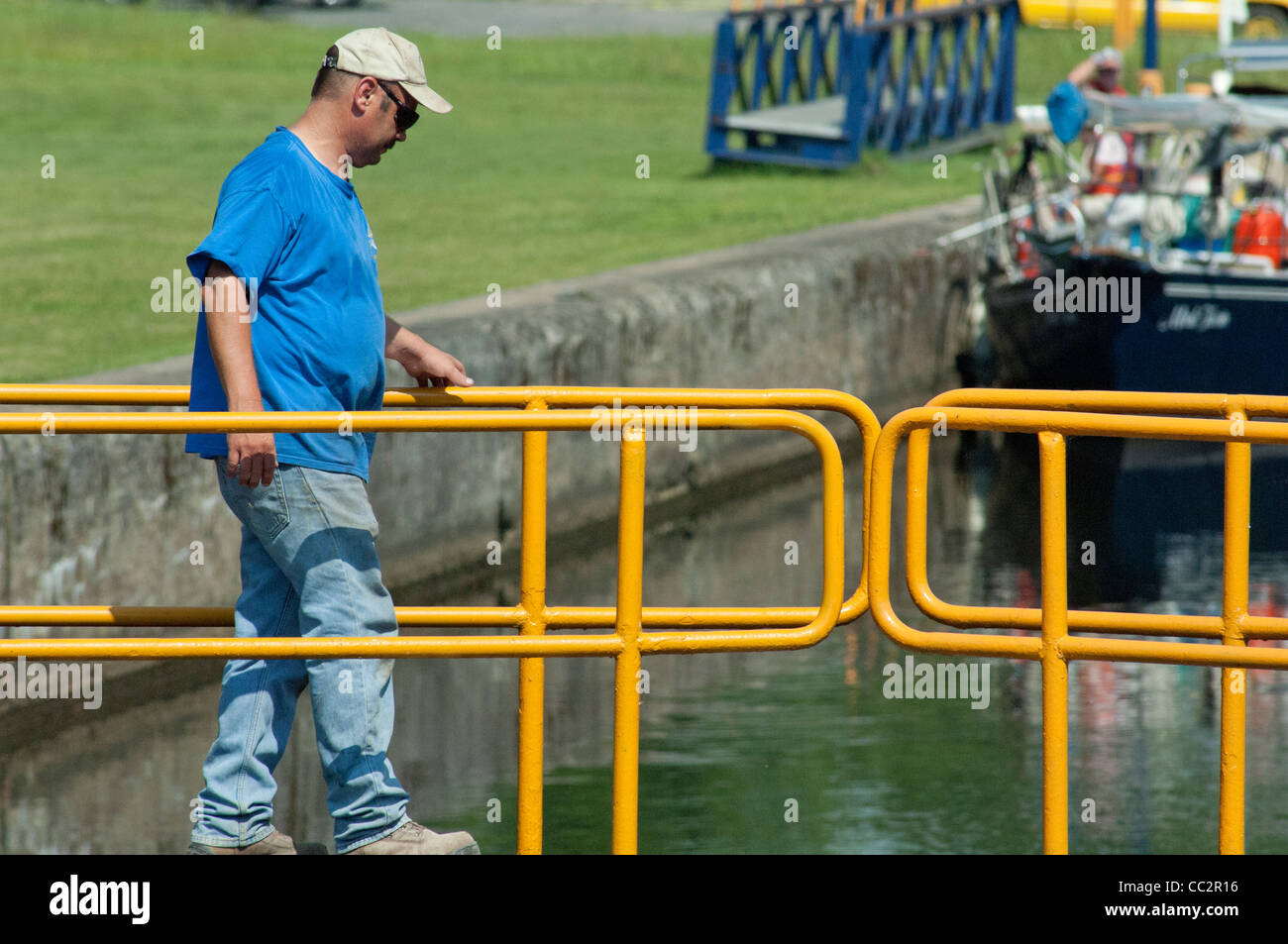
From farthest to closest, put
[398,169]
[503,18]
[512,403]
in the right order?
[503,18], [398,169], [512,403]

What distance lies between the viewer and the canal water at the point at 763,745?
21.8 ft

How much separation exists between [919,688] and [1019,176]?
7.22 m

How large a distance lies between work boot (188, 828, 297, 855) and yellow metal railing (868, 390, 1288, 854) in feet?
4.73

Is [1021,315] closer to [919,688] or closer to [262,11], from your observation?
[919,688]

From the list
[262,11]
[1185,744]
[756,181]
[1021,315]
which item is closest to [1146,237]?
[1021,315]

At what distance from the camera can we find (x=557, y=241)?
1455 cm

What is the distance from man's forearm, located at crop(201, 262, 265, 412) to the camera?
14.5 feet

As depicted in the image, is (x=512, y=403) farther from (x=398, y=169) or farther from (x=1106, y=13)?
(x=1106, y=13)
